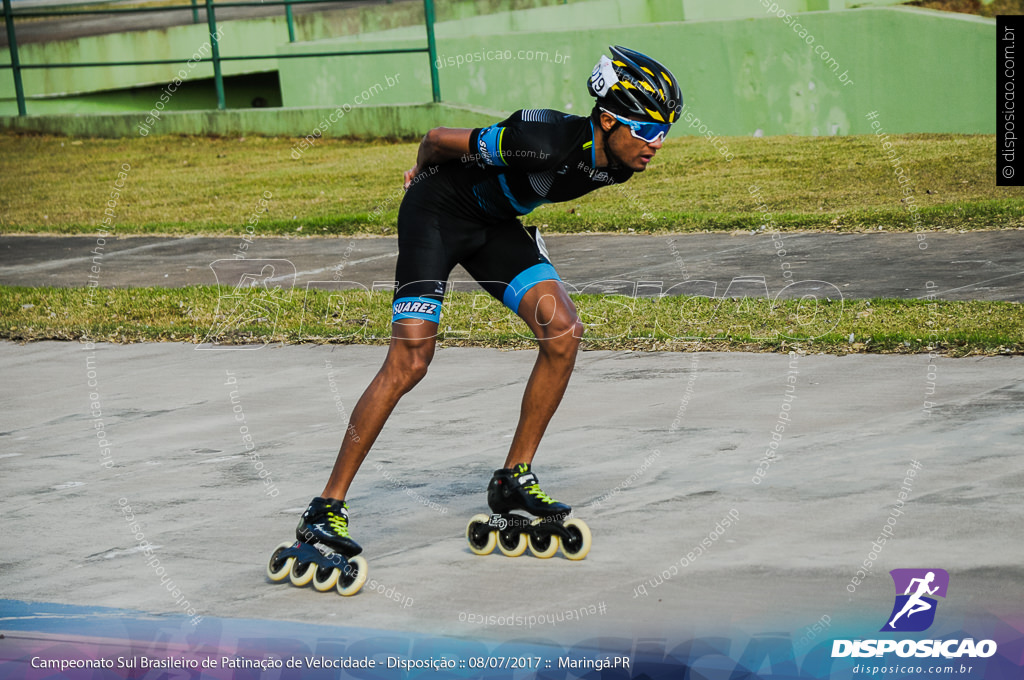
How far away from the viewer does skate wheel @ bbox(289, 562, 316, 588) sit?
14.5 ft

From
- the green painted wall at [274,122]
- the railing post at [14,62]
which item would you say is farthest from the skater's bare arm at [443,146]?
the railing post at [14,62]

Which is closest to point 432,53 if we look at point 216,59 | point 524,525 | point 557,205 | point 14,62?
point 216,59

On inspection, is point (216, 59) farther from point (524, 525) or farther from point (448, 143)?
point (524, 525)

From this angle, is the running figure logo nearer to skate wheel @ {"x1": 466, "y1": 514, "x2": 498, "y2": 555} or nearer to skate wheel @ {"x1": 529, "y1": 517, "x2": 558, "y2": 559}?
skate wheel @ {"x1": 529, "y1": 517, "x2": 558, "y2": 559}

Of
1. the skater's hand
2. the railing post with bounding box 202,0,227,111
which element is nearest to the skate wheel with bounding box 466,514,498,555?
the skater's hand

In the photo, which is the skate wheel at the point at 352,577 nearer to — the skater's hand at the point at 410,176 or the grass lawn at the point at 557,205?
the skater's hand at the point at 410,176

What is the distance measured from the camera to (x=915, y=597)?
399 centimetres

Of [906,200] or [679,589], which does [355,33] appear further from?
[679,589]

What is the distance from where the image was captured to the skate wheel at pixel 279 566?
Result: 4.47 metres

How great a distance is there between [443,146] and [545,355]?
878 millimetres

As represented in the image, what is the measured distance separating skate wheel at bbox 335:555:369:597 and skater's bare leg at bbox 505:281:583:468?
79 centimetres

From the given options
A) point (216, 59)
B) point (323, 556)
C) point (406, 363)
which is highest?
point (216, 59)

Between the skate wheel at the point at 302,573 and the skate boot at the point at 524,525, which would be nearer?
the skate wheel at the point at 302,573

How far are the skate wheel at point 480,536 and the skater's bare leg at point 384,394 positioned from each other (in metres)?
0.49
